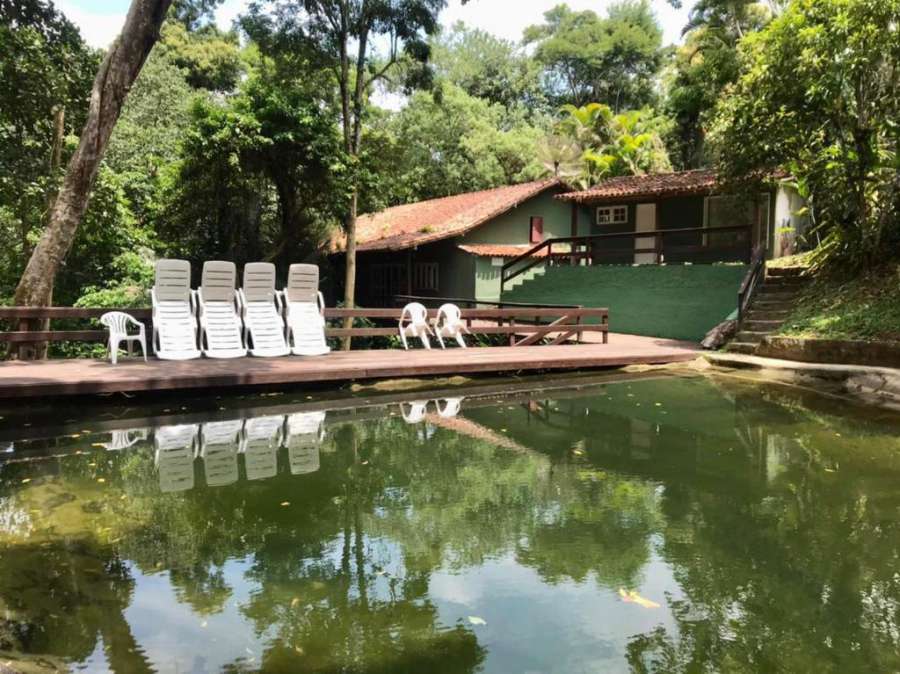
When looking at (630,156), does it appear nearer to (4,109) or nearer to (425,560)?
(4,109)

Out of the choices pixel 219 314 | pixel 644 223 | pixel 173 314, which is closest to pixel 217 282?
pixel 219 314

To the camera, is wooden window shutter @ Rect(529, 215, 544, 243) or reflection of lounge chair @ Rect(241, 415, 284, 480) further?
wooden window shutter @ Rect(529, 215, 544, 243)

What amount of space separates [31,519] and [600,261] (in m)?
18.8

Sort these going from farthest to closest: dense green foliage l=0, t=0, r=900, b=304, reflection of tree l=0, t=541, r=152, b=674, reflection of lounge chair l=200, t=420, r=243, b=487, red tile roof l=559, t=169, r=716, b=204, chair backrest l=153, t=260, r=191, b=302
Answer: red tile roof l=559, t=169, r=716, b=204, dense green foliage l=0, t=0, r=900, b=304, chair backrest l=153, t=260, r=191, b=302, reflection of lounge chair l=200, t=420, r=243, b=487, reflection of tree l=0, t=541, r=152, b=674

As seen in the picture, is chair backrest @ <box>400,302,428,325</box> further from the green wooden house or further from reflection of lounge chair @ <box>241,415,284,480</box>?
the green wooden house

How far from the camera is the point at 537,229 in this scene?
21.7 meters

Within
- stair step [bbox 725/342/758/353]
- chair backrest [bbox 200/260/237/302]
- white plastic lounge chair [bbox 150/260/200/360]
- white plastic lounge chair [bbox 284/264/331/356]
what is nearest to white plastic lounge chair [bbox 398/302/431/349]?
white plastic lounge chair [bbox 284/264/331/356]

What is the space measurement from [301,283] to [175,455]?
4.81m

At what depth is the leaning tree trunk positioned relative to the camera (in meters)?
8.94

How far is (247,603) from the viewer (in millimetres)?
2961

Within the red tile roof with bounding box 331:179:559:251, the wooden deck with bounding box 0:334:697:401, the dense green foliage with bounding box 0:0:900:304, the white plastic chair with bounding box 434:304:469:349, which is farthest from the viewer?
the red tile roof with bounding box 331:179:559:251

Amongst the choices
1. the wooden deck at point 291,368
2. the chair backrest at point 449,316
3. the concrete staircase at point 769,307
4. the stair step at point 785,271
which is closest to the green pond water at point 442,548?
the wooden deck at point 291,368

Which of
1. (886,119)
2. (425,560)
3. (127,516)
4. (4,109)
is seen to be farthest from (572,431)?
(4,109)

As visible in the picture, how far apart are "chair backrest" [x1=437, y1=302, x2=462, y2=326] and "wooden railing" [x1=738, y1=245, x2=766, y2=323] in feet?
17.7
